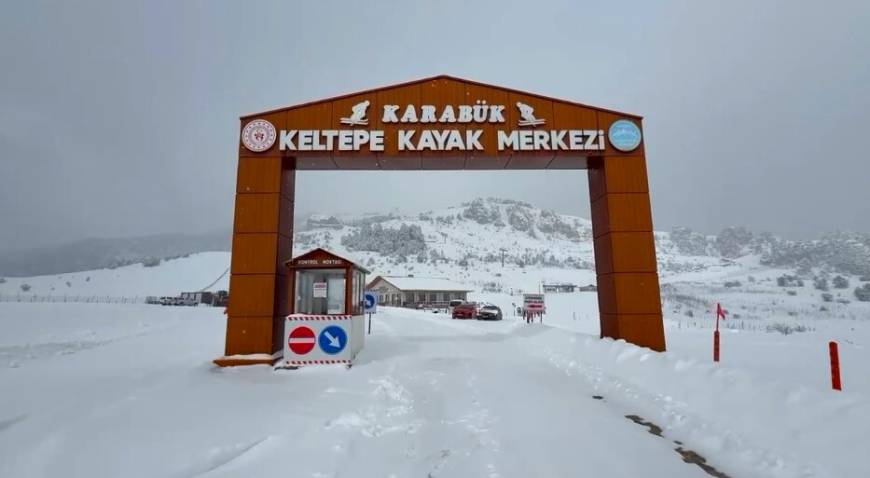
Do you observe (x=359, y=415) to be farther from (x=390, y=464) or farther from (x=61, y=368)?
(x=61, y=368)

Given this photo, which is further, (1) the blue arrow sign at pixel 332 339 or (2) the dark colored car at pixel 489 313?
(2) the dark colored car at pixel 489 313

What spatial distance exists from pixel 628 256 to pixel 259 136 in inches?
498

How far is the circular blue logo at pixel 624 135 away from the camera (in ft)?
44.7

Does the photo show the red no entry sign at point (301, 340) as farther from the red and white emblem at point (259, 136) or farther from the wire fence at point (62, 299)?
the wire fence at point (62, 299)

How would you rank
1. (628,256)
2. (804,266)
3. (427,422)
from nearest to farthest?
(427,422) → (628,256) → (804,266)

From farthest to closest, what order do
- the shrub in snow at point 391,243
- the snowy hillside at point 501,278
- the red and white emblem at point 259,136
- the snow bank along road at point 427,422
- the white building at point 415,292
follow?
the shrub in snow at point 391,243
the white building at point 415,292
the snowy hillside at point 501,278
the red and white emblem at point 259,136
the snow bank along road at point 427,422

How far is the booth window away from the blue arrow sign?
0.97 m

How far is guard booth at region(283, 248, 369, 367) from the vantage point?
11.2m

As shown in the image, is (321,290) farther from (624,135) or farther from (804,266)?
(804,266)

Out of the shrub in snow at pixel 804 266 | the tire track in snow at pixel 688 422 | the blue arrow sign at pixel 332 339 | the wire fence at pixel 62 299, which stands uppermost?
the shrub in snow at pixel 804 266

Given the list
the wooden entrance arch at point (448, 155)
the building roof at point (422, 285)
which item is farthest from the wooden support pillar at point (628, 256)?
the building roof at point (422, 285)

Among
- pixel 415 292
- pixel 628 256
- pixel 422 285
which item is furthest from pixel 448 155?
pixel 422 285

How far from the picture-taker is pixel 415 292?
66938 millimetres

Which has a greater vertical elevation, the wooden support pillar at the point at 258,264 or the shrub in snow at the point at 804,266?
the shrub in snow at the point at 804,266
